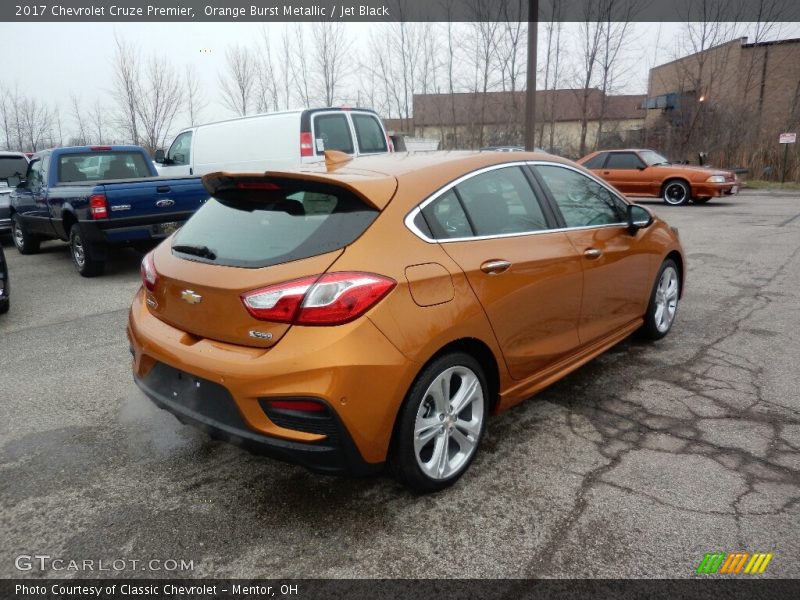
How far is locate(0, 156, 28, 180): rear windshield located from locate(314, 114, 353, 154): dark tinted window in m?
7.02

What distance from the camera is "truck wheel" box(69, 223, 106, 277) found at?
25.8 feet

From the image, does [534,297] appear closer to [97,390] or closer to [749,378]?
[749,378]

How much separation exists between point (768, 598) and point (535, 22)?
1238cm

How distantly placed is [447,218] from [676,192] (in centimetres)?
1546

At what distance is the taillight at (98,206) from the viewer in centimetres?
740

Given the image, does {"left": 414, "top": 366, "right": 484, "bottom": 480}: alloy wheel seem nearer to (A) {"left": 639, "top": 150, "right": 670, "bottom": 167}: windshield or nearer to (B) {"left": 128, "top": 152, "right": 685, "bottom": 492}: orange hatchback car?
(B) {"left": 128, "top": 152, "right": 685, "bottom": 492}: orange hatchback car

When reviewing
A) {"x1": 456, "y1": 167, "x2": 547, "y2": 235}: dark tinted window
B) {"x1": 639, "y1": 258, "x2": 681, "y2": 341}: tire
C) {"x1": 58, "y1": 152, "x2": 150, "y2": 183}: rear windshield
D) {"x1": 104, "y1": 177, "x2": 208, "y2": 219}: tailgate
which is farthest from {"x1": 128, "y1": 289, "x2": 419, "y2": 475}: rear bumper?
{"x1": 58, "y1": 152, "x2": 150, "y2": 183}: rear windshield

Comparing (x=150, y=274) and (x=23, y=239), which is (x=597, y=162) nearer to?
(x=23, y=239)

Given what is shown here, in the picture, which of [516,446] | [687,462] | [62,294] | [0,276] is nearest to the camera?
[687,462]

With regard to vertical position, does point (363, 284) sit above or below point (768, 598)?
above

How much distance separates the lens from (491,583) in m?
2.20

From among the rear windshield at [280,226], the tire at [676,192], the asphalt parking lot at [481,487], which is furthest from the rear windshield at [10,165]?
the tire at [676,192]

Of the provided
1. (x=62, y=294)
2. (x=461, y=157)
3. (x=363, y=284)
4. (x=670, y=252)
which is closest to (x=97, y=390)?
(x=363, y=284)

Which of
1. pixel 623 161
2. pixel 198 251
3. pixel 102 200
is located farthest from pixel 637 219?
pixel 623 161
